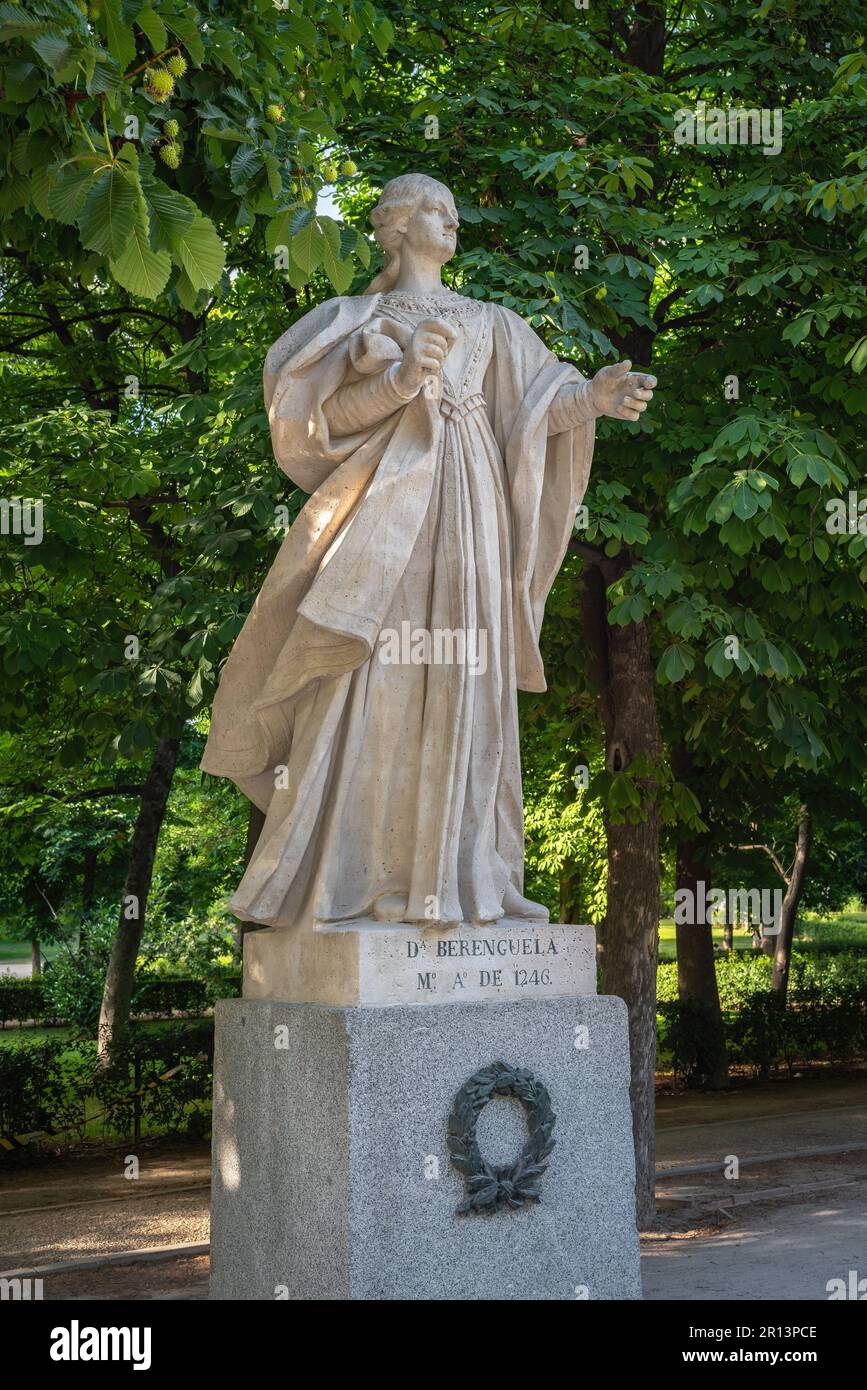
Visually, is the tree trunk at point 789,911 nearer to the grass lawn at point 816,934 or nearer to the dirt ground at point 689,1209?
the dirt ground at point 689,1209

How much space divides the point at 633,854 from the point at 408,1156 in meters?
5.89

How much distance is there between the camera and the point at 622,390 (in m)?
5.52

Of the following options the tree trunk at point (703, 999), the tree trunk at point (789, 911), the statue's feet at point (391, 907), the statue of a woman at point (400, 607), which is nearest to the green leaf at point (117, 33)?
the statue of a woman at point (400, 607)

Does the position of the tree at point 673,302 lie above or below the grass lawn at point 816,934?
above

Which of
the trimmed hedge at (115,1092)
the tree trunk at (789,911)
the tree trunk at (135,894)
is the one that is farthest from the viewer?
the tree trunk at (789,911)

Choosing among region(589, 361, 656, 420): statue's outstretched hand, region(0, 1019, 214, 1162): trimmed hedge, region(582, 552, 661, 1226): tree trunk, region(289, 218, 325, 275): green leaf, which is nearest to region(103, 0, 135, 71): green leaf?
region(289, 218, 325, 275): green leaf

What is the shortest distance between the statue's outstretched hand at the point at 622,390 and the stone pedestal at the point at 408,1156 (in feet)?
6.87

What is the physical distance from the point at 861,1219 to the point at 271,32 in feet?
24.0

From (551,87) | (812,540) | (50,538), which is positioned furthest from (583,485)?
(50,538)

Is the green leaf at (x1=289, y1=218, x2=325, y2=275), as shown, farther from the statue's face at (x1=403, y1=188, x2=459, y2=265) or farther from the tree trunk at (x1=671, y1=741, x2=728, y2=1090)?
the tree trunk at (x1=671, y1=741, x2=728, y2=1090)

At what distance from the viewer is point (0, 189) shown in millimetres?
5617

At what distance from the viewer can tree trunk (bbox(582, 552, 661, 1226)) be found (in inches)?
397

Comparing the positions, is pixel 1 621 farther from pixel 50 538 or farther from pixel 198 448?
pixel 198 448

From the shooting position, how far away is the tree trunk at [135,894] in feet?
49.9
